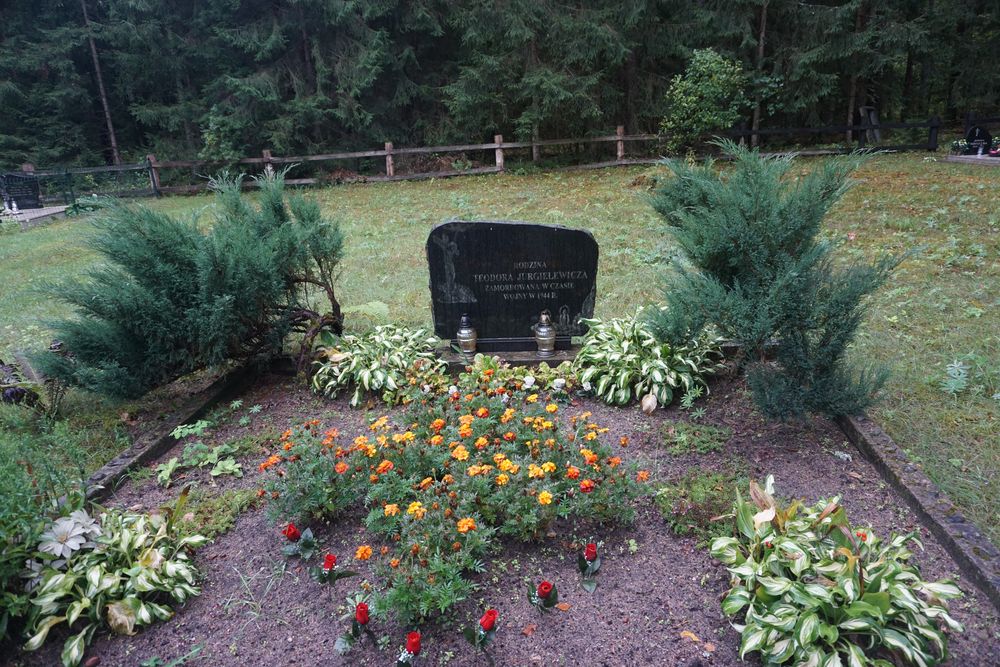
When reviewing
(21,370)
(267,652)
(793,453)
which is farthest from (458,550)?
(21,370)

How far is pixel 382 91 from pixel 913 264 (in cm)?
1656

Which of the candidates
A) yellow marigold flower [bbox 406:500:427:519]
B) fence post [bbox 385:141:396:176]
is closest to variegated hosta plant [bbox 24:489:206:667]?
yellow marigold flower [bbox 406:500:427:519]

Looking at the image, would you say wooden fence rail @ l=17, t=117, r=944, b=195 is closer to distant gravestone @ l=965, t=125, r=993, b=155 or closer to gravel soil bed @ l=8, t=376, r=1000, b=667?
distant gravestone @ l=965, t=125, r=993, b=155

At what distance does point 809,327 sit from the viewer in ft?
11.0

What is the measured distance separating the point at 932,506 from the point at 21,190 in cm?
1976

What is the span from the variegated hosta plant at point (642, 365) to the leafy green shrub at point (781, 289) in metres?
0.32

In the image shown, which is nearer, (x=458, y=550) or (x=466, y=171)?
(x=458, y=550)

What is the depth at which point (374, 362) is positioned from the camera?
4.50 metres

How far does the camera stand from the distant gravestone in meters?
12.5

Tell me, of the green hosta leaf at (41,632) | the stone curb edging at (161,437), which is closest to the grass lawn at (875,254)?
the stone curb edging at (161,437)

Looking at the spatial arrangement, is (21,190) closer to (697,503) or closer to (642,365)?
(642,365)

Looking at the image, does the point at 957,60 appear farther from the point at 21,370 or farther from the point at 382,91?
the point at 21,370

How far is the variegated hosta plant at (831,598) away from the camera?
2092mm

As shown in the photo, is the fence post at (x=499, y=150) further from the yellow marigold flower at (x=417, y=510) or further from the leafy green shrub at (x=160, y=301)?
the yellow marigold flower at (x=417, y=510)
